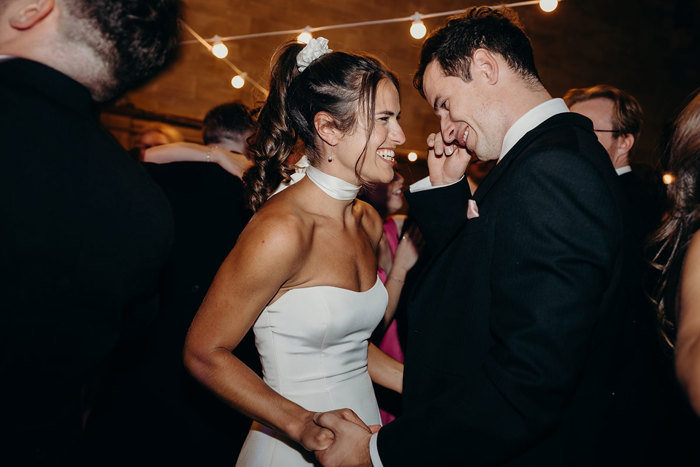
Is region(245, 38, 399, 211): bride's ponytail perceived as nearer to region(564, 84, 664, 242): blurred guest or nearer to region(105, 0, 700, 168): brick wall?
region(564, 84, 664, 242): blurred guest

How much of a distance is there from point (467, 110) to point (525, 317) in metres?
0.73

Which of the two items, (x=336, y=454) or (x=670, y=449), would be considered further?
(x=670, y=449)

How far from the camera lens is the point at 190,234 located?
2307 millimetres

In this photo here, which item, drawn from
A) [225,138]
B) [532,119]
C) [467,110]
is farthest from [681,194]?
[225,138]

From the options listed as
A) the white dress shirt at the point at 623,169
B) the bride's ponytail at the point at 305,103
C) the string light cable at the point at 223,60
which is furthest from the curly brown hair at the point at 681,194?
the string light cable at the point at 223,60

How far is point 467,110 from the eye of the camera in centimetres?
151

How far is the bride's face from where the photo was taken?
1.79 m

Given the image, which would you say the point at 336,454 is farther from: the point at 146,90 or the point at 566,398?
the point at 146,90

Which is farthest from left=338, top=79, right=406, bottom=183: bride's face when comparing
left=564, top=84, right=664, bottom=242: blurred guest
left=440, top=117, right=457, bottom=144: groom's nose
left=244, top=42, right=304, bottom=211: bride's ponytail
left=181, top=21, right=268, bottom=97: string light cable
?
left=564, top=84, right=664, bottom=242: blurred guest

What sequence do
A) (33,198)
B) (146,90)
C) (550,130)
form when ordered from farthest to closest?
(146,90) < (550,130) < (33,198)

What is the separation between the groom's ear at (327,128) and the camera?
5.94 ft

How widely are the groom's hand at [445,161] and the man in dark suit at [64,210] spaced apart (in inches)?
44.0

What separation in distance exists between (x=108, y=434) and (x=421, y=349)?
1734 millimetres

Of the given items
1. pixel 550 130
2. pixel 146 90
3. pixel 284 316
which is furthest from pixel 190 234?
pixel 146 90
